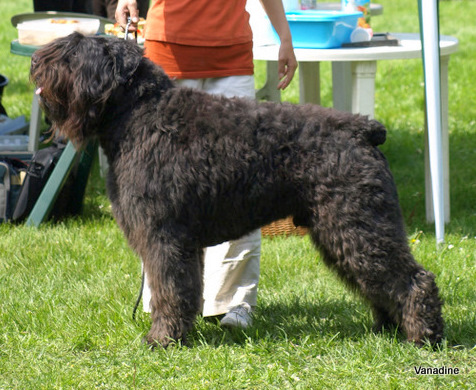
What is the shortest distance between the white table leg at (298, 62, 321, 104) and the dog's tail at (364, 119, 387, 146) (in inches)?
120

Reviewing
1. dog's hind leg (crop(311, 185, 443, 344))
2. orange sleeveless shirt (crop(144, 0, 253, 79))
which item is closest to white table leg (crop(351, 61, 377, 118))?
orange sleeveless shirt (crop(144, 0, 253, 79))

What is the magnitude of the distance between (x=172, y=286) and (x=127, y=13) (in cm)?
142

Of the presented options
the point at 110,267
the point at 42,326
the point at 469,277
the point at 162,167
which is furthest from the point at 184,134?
the point at 469,277

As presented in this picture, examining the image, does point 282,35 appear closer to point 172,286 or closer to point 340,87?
point 172,286

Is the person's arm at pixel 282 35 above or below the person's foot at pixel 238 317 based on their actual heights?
above

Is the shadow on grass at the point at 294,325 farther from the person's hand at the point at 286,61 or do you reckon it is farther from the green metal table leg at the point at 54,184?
the green metal table leg at the point at 54,184

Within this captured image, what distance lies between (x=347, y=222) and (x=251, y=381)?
818mm

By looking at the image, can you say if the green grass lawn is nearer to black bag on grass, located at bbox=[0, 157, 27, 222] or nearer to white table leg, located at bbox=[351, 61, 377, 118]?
black bag on grass, located at bbox=[0, 157, 27, 222]

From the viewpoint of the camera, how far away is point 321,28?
5.07 metres

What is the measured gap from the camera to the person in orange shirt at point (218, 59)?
359 centimetres

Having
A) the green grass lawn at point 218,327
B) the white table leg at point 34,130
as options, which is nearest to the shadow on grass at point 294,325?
the green grass lawn at point 218,327

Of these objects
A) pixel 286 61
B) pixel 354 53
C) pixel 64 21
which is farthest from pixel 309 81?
pixel 286 61

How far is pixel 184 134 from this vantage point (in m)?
3.27

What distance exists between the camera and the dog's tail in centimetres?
330
